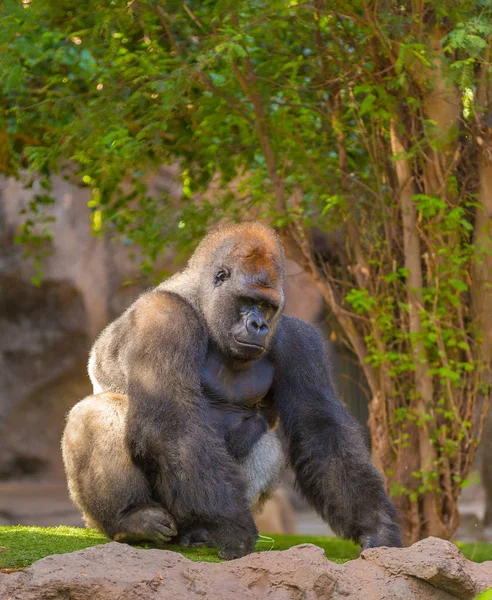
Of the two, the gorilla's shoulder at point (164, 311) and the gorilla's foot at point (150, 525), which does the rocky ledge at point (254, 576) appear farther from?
the gorilla's shoulder at point (164, 311)

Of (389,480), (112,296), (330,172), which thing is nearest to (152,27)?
(330,172)

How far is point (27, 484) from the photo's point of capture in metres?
9.98

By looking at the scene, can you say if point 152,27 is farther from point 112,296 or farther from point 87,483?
point 112,296

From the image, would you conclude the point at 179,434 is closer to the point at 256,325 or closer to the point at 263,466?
the point at 256,325

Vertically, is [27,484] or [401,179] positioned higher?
[401,179]

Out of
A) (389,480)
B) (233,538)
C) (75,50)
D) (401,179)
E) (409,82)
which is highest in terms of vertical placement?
(75,50)

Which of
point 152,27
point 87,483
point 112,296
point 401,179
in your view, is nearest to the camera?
point 87,483

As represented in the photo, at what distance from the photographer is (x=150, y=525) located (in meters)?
3.87

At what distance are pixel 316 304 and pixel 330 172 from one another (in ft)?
13.0

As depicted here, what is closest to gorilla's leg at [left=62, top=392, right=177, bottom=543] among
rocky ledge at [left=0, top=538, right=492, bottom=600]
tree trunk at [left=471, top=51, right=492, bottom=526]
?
rocky ledge at [left=0, top=538, right=492, bottom=600]

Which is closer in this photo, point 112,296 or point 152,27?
point 152,27

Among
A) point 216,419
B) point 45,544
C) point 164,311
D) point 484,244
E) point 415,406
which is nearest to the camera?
point 45,544

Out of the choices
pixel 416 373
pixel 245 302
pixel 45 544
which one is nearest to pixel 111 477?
pixel 45 544

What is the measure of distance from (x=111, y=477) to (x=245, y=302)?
0.88m
